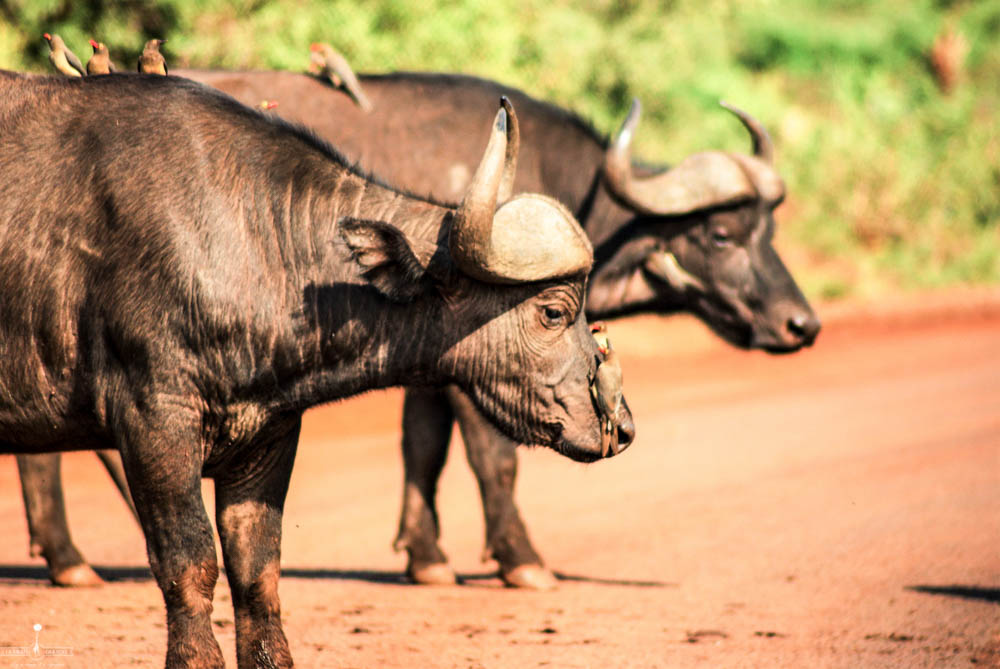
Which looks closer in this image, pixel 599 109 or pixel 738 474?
pixel 738 474

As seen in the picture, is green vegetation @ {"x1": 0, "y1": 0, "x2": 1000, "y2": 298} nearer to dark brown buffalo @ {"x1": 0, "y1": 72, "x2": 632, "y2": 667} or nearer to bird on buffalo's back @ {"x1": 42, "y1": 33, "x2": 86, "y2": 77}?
bird on buffalo's back @ {"x1": 42, "y1": 33, "x2": 86, "y2": 77}

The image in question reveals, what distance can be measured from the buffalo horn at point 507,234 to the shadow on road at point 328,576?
3.19 metres

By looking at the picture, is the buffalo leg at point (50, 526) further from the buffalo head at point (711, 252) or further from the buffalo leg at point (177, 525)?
the buffalo head at point (711, 252)

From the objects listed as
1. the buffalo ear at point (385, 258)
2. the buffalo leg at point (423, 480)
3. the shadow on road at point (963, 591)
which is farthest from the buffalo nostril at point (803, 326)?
the buffalo ear at point (385, 258)

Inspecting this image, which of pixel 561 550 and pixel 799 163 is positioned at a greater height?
pixel 799 163

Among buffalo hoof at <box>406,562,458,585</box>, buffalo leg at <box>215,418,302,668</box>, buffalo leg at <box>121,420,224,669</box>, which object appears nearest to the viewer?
buffalo leg at <box>121,420,224,669</box>

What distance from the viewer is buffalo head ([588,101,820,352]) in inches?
337

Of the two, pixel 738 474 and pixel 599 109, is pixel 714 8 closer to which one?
pixel 599 109

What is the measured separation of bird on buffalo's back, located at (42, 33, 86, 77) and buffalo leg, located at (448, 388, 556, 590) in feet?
8.85

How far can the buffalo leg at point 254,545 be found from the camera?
5.54 meters

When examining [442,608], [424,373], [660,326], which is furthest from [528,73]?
[424,373]

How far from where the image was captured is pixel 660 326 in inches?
784

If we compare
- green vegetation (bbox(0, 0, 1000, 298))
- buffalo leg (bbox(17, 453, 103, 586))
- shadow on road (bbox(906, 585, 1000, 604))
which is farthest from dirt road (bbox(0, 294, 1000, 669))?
green vegetation (bbox(0, 0, 1000, 298))

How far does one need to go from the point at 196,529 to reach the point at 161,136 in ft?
4.61
